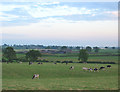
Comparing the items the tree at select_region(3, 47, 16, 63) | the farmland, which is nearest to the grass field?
the farmland

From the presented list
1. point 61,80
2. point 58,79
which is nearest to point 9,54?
point 58,79

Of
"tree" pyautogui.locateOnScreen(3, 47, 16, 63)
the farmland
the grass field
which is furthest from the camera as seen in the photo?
"tree" pyautogui.locateOnScreen(3, 47, 16, 63)

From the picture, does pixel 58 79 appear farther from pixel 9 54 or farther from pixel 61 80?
pixel 9 54

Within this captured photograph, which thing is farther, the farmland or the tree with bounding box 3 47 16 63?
the tree with bounding box 3 47 16 63

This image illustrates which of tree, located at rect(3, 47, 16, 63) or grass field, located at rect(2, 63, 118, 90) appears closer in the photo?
grass field, located at rect(2, 63, 118, 90)

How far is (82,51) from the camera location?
99938mm

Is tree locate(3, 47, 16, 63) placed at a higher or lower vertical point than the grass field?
higher

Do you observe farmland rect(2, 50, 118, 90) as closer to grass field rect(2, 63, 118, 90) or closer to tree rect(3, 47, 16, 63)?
grass field rect(2, 63, 118, 90)

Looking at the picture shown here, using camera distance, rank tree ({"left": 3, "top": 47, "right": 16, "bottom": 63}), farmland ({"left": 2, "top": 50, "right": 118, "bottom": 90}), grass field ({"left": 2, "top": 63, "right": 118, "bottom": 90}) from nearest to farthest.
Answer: grass field ({"left": 2, "top": 63, "right": 118, "bottom": 90}), farmland ({"left": 2, "top": 50, "right": 118, "bottom": 90}), tree ({"left": 3, "top": 47, "right": 16, "bottom": 63})

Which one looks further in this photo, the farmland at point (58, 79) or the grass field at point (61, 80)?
the farmland at point (58, 79)

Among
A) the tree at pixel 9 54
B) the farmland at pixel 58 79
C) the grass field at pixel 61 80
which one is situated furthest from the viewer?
the tree at pixel 9 54

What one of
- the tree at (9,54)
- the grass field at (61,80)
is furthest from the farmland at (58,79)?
the tree at (9,54)

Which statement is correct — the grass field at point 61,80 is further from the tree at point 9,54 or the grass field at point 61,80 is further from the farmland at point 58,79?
the tree at point 9,54

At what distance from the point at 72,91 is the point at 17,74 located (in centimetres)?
2591
